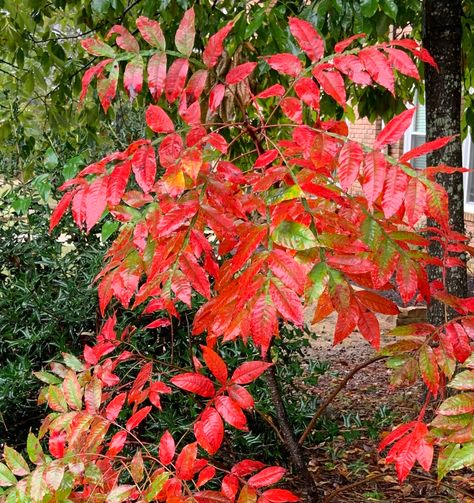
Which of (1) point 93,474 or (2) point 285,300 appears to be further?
→ (1) point 93,474

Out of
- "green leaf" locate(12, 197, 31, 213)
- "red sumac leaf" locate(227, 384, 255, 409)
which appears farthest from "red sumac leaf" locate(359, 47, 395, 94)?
"green leaf" locate(12, 197, 31, 213)

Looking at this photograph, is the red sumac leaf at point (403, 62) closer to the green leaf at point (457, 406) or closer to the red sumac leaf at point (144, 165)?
the red sumac leaf at point (144, 165)

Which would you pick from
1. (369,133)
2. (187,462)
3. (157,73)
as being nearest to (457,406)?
(187,462)

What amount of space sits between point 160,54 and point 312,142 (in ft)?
1.36

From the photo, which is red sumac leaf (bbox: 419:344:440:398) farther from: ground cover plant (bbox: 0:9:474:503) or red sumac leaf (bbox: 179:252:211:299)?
red sumac leaf (bbox: 179:252:211:299)

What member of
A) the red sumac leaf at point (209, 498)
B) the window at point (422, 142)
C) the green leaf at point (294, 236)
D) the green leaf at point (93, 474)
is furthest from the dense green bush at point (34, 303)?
the window at point (422, 142)

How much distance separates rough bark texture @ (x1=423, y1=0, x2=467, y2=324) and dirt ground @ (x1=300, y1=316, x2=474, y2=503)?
76 cm

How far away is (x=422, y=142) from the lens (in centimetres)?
1089

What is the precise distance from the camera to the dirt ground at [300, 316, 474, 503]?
295cm

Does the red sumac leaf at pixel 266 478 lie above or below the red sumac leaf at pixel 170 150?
below

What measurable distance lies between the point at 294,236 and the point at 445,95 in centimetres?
235

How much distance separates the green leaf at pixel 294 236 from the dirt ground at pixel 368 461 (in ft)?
3.39

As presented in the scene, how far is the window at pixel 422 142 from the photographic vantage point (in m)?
9.43

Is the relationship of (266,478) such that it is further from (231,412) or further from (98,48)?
(98,48)
